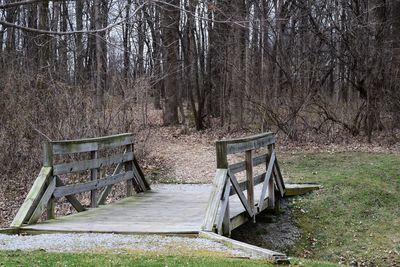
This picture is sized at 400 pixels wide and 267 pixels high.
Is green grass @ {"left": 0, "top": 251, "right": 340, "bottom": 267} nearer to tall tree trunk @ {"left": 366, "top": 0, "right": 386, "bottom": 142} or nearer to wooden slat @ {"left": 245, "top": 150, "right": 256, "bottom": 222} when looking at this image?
wooden slat @ {"left": 245, "top": 150, "right": 256, "bottom": 222}

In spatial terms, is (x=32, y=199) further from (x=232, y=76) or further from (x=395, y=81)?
(x=232, y=76)

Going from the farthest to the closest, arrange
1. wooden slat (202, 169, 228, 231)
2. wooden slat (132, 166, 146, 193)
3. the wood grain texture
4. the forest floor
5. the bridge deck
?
1. wooden slat (132, 166, 146, 193)
2. the forest floor
3. the wood grain texture
4. the bridge deck
5. wooden slat (202, 169, 228, 231)

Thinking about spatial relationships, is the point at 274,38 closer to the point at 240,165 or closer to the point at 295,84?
the point at 295,84

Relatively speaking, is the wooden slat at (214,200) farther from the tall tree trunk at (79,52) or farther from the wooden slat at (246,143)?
the tall tree trunk at (79,52)

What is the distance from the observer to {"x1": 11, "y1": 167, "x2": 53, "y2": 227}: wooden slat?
8.04m

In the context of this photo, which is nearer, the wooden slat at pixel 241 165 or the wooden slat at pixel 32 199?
the wooden slat at pixel 32 199

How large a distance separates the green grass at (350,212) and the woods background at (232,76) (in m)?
4.78

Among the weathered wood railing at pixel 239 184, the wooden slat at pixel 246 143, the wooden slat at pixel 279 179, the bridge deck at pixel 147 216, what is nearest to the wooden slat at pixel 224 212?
the weathered wood railing at pixel 239 184

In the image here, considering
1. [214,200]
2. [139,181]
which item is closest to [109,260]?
[214,200]

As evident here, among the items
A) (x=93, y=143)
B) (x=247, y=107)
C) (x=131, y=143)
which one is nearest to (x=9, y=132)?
(x=131, y=143)

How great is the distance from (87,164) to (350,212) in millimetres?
5441

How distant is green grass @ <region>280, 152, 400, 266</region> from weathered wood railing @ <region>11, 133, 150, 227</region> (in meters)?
3.64

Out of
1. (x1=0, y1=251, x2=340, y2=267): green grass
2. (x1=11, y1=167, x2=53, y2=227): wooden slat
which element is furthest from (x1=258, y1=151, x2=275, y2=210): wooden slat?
(x1=0, y1=251, x2=340, y2=267): green grass

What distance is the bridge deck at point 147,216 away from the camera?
792cm
